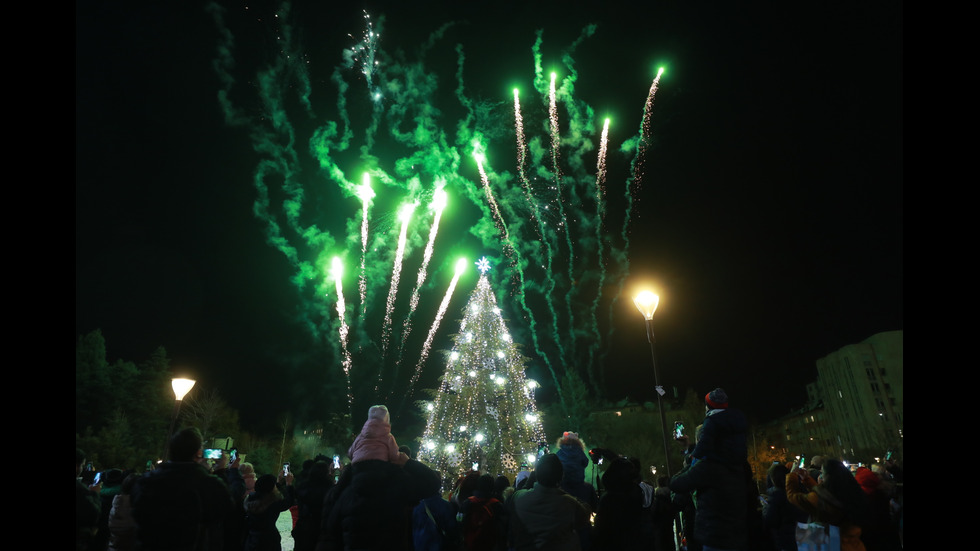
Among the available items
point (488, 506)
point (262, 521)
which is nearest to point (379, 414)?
point (488, 506)

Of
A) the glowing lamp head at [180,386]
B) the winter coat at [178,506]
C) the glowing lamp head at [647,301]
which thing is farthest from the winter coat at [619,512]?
the glowing lamp head at [180,386]

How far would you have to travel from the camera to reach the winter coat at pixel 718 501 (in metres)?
4.21

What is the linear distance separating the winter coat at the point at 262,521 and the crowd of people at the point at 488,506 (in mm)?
13

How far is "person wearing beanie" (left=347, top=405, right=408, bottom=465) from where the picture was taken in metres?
4.34

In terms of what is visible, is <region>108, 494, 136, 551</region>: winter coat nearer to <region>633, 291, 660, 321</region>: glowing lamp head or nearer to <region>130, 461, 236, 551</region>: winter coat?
<region>130, 461, 236, 551</region>: winter coat

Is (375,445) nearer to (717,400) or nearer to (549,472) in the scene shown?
(549,472)

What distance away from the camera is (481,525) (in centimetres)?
518

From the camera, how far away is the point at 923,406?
3965 mm

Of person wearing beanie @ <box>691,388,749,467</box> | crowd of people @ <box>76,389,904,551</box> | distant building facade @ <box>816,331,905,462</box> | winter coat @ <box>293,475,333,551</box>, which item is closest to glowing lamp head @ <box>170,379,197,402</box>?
crowd of people @ <box>76,389,904,551</box>

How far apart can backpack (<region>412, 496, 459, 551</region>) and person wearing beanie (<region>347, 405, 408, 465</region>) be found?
1225 millimetres

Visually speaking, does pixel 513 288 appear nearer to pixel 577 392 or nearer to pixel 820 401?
pixel 577 392

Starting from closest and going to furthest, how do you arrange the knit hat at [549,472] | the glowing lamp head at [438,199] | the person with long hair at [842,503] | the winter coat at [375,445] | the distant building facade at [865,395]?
the winter coat at [375,445]
the knit hat at [549,472]
the person with long hair at [842,503]
the glowing lamp head at [438,199]
the distant building facade at [865,395]

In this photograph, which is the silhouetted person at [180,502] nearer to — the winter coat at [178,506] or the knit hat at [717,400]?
the winter coat at [178,506]

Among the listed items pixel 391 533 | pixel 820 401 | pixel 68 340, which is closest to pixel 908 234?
pixel 391 533
